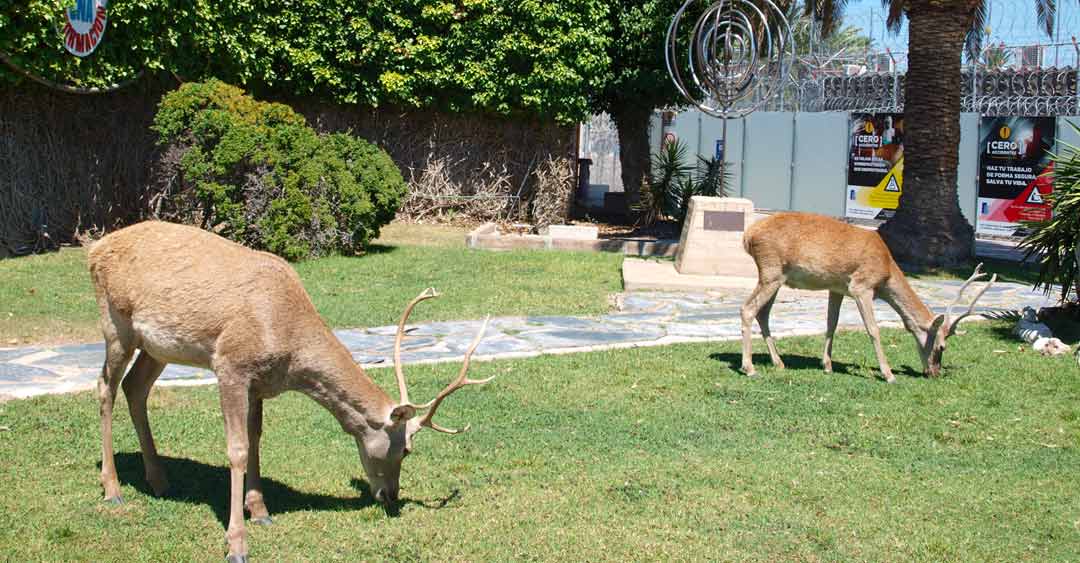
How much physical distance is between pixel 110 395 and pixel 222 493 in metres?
0.89

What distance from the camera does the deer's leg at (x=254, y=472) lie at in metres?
6.25

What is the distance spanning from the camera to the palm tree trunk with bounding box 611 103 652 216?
76.7 ft

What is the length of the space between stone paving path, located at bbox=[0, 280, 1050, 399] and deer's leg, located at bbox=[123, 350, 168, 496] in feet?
8.34

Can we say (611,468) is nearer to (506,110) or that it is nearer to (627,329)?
(627,329)

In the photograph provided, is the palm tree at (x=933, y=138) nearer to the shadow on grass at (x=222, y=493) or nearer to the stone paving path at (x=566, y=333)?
the stone paving path at (x=566, y=333)

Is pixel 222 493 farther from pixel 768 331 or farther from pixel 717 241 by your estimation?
pixel 717 241

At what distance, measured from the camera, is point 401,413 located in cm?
596

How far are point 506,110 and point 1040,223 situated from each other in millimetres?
11281

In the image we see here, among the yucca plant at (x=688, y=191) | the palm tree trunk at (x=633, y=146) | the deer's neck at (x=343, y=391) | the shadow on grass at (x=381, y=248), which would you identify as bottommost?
the deer's neck at (x=343, y=391)

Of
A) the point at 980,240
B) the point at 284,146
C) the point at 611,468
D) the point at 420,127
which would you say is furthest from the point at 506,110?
the point at 611,468

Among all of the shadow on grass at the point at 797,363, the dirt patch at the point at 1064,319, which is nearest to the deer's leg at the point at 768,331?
the shadow on grass at the point at 797,363

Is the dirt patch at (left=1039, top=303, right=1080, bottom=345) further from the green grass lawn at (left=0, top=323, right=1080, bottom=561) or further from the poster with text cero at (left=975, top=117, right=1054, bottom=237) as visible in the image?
the poster with text cero at (left=975, top=117, right=1054, bottom=237)

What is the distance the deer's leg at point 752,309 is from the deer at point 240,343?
4688 millimetres

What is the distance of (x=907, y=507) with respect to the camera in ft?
22.2
